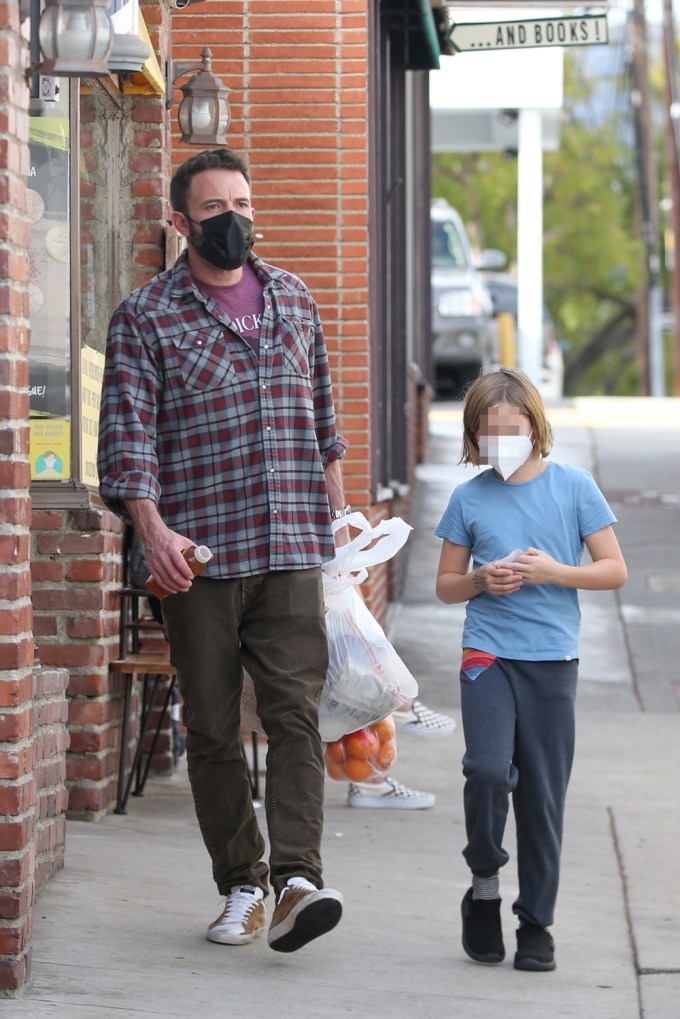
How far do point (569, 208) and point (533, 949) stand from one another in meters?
36.6

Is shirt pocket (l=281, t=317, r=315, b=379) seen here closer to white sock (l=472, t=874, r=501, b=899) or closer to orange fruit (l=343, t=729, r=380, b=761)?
orange fruit (l=343, t=729, r=380, b=761)

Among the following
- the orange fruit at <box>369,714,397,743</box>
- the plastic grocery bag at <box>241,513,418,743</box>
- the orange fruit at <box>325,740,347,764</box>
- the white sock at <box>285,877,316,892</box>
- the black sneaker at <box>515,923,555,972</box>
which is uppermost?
the plastic grocery bag at <box>241,513,418,743</box>

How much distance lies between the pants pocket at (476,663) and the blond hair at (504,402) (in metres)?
0.51

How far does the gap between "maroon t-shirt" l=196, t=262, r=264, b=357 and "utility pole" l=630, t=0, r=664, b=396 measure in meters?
34.1

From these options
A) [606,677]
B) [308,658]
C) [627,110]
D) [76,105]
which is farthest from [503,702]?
[627,110]

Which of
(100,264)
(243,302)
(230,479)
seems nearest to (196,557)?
(230,479)

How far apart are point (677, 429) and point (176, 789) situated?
11.8 meters

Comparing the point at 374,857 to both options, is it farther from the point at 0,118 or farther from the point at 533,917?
the point at 0,118

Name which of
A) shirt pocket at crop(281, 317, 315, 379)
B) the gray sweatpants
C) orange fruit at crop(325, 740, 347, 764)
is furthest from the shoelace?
shirt pocket at crop(281, 317, 315, 379)

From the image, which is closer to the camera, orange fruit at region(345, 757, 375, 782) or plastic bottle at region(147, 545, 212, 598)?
plastic bottle at region(147, 545, 212, 598)

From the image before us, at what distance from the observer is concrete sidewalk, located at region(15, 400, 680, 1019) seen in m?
4.33

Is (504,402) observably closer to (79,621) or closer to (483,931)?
(483,931)

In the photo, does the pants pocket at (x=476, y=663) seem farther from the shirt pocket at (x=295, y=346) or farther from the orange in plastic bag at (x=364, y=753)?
the shirt pocket at (x=295, y=346)

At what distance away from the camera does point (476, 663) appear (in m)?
4.48
